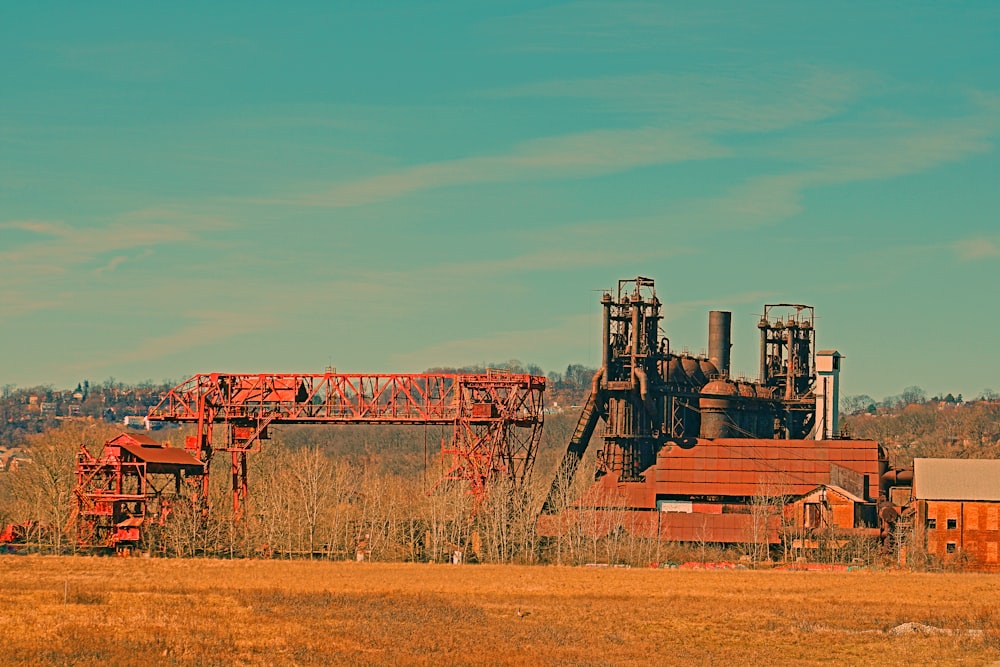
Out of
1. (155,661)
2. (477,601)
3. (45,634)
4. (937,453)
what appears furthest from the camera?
(937,453)

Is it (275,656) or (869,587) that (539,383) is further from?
(275,656)

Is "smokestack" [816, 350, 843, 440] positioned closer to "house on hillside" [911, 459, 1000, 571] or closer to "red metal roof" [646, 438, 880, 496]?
"red metal roof" [646, 438, 880, 496]

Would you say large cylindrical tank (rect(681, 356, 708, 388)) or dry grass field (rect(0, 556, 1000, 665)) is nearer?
dry grass field (rect(0, 556, 1000, 665))

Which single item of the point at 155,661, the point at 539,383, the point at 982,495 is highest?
the point at 539,383

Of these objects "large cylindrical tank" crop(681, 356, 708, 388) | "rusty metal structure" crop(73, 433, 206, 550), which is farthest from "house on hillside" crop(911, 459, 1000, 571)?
"rusty metal structure" crop(73, 433, 206, 550)

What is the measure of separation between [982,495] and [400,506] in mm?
36010

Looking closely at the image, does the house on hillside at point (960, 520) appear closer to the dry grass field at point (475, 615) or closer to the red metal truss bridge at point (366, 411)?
the dry grass field at point (475, 615)

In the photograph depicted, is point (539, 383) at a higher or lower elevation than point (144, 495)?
higher

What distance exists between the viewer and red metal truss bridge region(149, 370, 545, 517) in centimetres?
8775

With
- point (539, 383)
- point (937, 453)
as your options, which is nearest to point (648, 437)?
point (539, 383)

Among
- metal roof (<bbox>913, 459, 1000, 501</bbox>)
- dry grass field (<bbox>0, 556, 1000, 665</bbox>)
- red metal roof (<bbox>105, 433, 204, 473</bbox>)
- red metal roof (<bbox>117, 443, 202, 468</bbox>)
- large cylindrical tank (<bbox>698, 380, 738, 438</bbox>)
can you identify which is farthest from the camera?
large cylindrical tank (<bbox>698, 380, 738, 438</bbox>)

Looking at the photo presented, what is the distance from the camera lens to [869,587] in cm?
6894

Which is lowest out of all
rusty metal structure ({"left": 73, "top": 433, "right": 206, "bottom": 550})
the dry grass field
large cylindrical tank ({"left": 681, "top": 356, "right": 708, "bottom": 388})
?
the dry grass field

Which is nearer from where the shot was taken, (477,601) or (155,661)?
(155,661)
